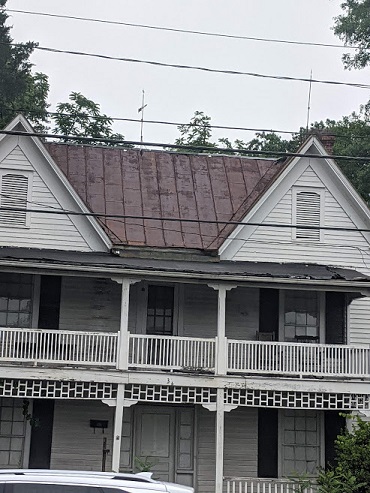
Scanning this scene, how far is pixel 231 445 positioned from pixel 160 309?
148 inches

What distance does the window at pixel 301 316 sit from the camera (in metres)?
24.9

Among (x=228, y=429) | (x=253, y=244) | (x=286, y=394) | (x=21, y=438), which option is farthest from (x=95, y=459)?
(x=253, y=244)

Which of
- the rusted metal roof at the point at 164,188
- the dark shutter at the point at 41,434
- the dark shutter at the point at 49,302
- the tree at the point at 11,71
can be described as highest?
the tree at the point at 11,71

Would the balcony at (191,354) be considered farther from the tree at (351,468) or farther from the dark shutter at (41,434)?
the tree at (351,468)

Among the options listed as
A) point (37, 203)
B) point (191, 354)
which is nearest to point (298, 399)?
point (191, 354)

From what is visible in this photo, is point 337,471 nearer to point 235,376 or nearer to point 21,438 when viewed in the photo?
point 235,376

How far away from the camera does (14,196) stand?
2445cm

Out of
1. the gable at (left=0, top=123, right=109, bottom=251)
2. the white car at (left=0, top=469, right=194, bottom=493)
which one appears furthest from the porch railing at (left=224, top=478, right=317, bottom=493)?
the white car at (left=0, top=469, right=194, bottom=493)

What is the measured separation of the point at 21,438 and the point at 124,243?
5288 millimetres

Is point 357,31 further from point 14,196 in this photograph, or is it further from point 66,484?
point 66,484

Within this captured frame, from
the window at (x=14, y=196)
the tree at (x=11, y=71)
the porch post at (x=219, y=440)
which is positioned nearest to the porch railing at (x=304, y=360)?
the porch post at (x=219, y=440)

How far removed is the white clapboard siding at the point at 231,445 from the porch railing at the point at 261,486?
0.90m

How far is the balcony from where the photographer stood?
22.3m

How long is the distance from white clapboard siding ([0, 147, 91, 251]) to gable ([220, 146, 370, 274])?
412 centimetres
